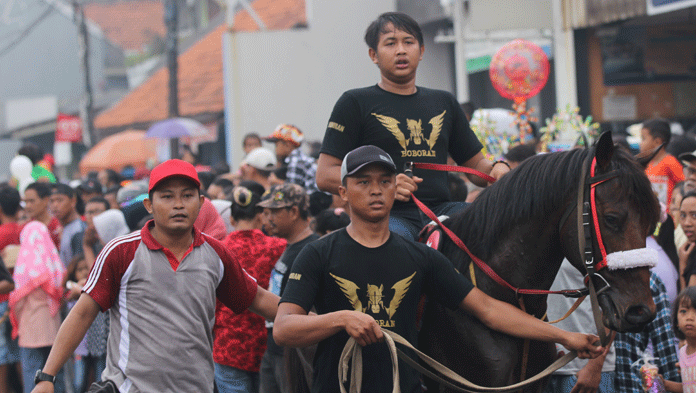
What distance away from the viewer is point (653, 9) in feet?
37.4

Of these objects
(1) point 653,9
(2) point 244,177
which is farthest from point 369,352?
(1) point 653,9

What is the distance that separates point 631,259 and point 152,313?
7.18 ft

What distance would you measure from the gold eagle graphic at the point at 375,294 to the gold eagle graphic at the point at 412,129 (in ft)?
3.46

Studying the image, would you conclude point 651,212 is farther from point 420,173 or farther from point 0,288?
point 0,288

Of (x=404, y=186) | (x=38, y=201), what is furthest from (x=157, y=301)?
(x=38, y=201)

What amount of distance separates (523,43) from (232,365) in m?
6.51

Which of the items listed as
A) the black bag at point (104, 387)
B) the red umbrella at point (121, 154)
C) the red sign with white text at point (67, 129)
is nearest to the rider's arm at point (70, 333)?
the black bag at point (104, 387)

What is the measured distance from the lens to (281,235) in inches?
235

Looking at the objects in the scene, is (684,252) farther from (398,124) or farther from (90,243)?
(90,243)

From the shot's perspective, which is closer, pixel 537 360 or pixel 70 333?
pixel 70 333

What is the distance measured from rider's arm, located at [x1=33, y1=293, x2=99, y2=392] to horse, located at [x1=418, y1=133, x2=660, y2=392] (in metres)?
1.62

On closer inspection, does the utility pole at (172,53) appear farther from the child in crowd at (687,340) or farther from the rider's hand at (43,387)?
the rider's hand at (43,387)

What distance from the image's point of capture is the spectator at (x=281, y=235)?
220 inches

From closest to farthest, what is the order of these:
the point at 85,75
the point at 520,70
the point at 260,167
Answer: the point at 260,167 < the point at 520,70 < the point at 85,75
